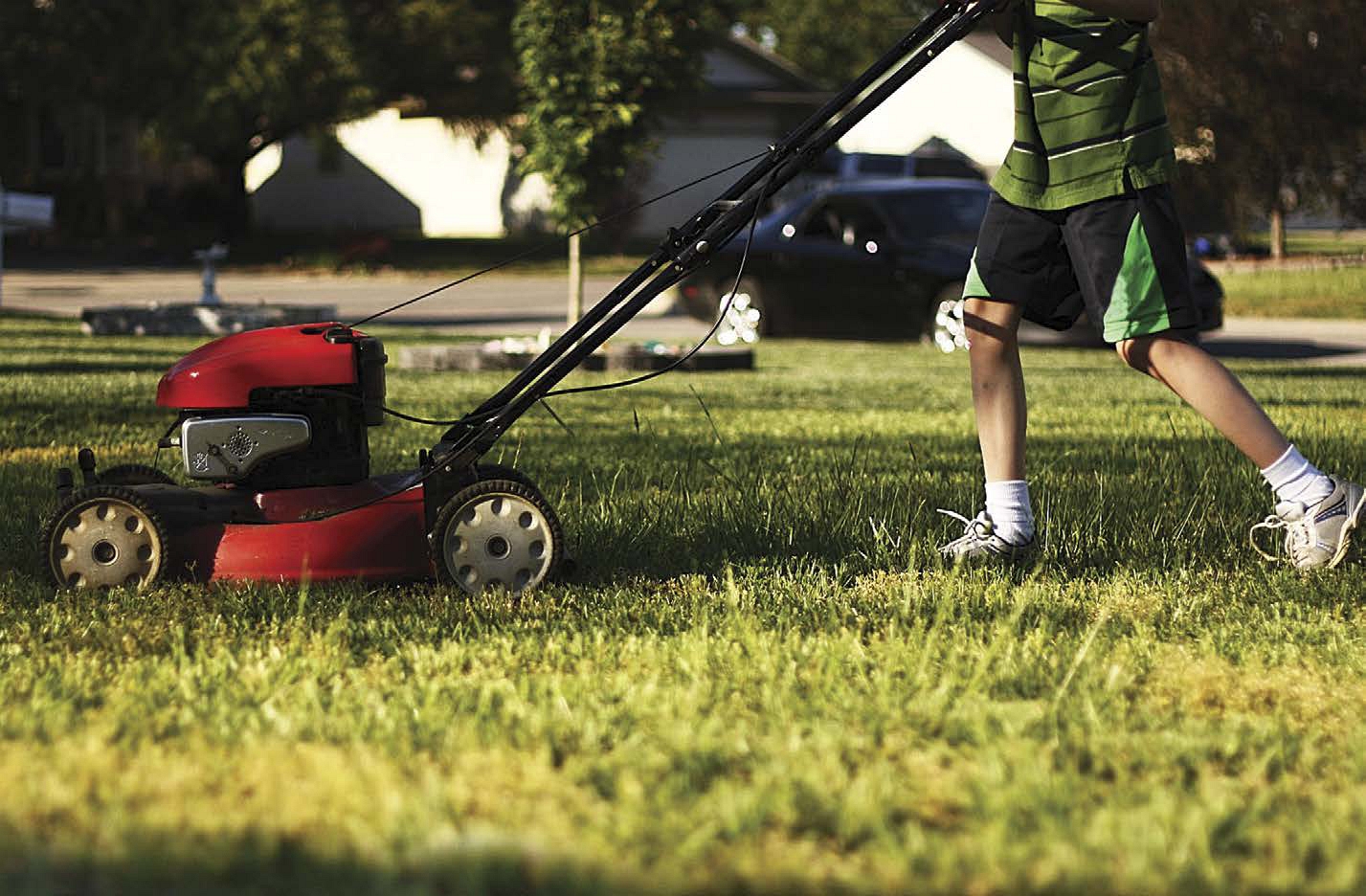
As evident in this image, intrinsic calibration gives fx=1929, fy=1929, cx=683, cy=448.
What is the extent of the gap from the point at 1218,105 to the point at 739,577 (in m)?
16.0

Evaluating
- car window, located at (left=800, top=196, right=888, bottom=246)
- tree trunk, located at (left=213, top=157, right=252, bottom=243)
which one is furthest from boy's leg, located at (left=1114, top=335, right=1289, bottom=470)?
tree trunk, located at (left=213, top=157, right=252, bottom=243)

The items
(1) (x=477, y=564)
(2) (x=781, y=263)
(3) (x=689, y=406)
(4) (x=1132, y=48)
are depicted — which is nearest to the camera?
(1) (x=477, y=564)

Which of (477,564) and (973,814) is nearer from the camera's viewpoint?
(973,814)

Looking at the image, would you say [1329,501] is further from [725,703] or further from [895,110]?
[895,110]

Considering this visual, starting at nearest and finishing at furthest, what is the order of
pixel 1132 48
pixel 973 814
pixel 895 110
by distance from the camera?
pixel 973 814, pixel 1132 48, pixel 895 110

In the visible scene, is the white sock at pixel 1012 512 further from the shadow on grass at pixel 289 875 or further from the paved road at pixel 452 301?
the paved road at pixel 452 301

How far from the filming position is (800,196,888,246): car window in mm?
15406

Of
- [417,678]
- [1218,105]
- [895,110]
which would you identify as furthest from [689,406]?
[895,110]

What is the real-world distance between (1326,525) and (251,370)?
2478 millimetres

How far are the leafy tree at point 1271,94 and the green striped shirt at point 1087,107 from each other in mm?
15069

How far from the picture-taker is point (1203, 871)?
2.38 metres

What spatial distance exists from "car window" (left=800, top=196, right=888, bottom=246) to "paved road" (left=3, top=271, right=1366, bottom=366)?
1.43 m

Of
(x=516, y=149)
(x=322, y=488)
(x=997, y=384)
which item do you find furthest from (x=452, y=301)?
(x=516, y=149)

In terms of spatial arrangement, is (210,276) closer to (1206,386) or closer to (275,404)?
A: (275,404)
